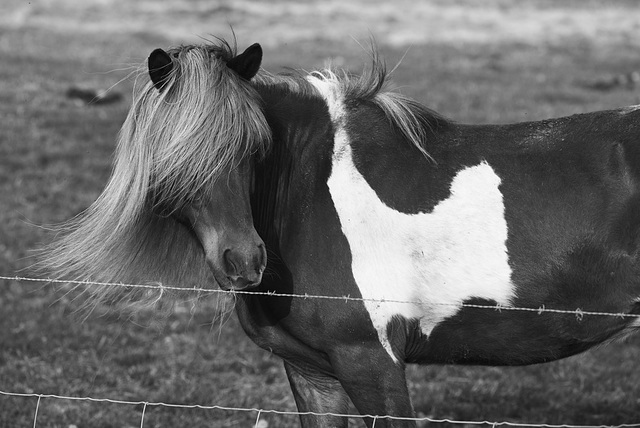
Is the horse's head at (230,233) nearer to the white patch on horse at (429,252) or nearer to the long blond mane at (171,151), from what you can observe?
the long blond mane at (171,151)

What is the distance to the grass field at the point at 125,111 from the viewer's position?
5.63 metres

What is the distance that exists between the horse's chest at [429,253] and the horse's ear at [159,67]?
3.05ft

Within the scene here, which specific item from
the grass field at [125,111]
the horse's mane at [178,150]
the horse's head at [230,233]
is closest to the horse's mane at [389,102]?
the horse's mane at [178,150]

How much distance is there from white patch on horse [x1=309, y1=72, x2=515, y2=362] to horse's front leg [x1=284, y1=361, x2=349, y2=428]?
0.62 meters

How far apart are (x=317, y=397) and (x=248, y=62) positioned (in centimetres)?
168

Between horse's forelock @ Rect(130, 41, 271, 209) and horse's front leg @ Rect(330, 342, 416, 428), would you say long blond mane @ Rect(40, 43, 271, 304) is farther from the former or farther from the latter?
horse's front leg @ Rect(330, 342, 416, 428)

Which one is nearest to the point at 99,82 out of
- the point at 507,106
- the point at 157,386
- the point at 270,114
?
the point at 507,106

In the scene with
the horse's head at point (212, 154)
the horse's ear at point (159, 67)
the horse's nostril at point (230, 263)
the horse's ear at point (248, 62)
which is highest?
the horse's ear at point (248, 62)

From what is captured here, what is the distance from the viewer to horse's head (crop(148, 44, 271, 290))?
3.44 metres

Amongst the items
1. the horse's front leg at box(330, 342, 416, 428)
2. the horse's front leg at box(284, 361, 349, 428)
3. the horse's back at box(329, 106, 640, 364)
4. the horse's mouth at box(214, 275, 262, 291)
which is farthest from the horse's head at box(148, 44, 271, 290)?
the horse's front leg at box(284, 361, 349, 428)

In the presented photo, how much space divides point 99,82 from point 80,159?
140 inches

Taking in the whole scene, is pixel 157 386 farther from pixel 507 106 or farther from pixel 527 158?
pixel 507 106

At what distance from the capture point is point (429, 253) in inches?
143

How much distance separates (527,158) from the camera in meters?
3.71
